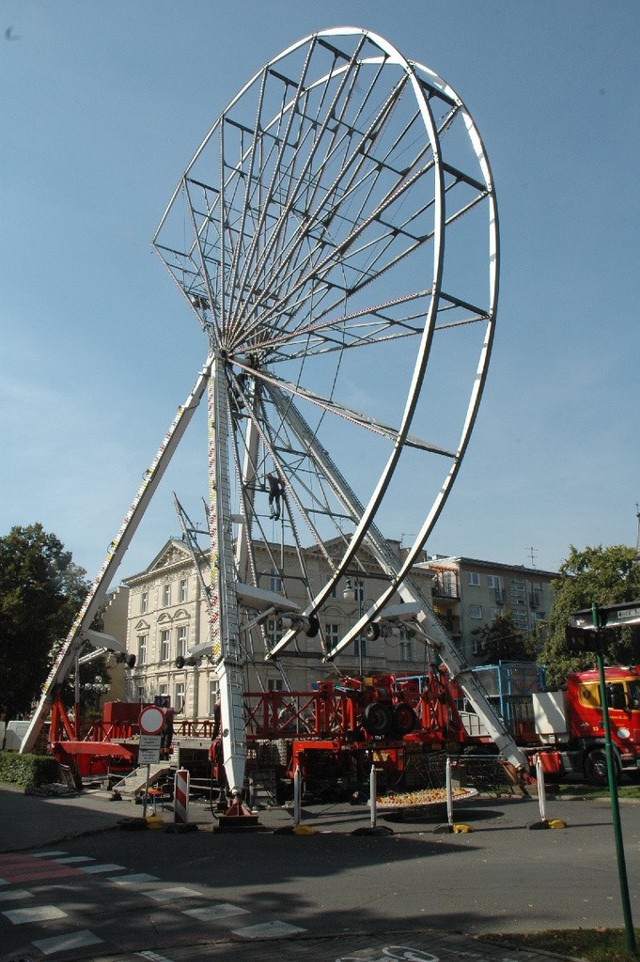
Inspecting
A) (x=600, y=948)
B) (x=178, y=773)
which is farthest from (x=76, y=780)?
(x=600, y=948)

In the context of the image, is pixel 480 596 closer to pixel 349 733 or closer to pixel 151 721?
pixel 349 733

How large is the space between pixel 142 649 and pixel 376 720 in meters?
40.9

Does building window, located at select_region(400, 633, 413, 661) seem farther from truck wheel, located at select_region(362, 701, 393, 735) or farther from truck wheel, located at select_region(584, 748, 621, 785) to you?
truck wheel, located at select_region(362, 701, 393, 735)

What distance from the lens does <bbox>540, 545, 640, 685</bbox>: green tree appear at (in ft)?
129

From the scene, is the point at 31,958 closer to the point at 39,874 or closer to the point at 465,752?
the point at 39,874

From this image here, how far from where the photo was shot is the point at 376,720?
57.9 feet

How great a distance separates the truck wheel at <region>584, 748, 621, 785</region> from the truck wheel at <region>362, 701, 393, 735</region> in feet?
23.0

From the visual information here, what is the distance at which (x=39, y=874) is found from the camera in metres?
10.3

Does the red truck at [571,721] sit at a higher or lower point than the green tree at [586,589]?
lower

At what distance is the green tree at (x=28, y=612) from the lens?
39469 mm

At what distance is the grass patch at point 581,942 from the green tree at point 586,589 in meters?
33.5

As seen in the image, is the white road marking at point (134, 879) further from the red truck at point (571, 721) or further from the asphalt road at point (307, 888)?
the red truck at point (571, 721)

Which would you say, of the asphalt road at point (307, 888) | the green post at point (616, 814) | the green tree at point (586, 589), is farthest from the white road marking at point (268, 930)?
the green tree at point (586, 589)

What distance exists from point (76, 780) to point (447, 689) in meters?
10.9
